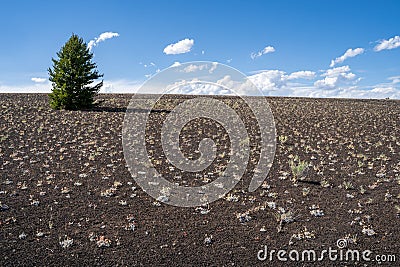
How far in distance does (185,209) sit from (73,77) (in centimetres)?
2173

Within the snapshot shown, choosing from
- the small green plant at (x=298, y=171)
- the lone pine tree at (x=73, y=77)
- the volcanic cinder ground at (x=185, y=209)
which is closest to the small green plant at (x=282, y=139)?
the volcanic cinder ground at (x=185, y=209)

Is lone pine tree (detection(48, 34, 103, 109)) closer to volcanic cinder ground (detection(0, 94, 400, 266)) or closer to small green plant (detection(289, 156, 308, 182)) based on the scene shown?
volcanic cinder ground (detection(0, 94, 400, 266))

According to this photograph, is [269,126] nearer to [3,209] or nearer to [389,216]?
[389,216]

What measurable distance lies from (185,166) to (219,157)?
1852mm

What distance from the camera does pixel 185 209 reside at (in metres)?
9.43

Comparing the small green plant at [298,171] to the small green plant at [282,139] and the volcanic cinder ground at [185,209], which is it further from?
the small green plant at [282,139]

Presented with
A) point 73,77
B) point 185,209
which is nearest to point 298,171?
point 185,209

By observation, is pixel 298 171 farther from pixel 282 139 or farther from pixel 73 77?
pixel 73 77

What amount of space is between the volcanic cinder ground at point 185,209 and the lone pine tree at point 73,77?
1128 centimetres

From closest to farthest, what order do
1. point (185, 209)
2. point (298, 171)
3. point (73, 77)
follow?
point (185, 209), point (298, 171), point (73, 77)

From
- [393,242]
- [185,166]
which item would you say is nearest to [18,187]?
[185,166]

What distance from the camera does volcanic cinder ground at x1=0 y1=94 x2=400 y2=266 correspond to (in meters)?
7.40

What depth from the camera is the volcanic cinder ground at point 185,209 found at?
7398mm

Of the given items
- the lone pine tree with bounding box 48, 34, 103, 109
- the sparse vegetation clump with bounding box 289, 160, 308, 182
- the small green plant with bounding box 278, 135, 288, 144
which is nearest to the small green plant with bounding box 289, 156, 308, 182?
the sparse vegetation clump with bounding box 289, 160, 308, 182
